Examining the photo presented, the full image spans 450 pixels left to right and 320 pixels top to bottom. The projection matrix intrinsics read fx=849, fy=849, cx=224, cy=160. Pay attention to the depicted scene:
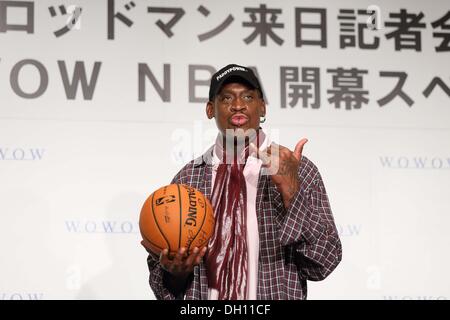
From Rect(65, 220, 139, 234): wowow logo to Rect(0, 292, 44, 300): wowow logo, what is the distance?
30cm

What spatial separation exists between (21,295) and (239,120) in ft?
4.74

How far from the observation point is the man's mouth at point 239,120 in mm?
2779

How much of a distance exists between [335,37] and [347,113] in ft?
1.21

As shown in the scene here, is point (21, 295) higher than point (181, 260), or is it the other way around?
point (181, 260)

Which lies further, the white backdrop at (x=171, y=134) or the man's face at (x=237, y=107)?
the white backdrop at (x=171, y=134)

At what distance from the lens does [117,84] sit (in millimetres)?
3852

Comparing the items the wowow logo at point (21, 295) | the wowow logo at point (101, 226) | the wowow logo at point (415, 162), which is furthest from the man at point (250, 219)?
the wowow logo at point (415, 162)

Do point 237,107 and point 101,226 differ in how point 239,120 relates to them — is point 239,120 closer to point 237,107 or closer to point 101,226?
point 237,107

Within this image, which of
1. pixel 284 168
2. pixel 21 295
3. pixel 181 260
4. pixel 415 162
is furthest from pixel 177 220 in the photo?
pixel 415 162

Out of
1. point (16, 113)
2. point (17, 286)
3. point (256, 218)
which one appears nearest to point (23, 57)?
point (16, 113)

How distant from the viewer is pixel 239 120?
2781 mm

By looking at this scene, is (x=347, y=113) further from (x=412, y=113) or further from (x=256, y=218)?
(x=256, y=218)

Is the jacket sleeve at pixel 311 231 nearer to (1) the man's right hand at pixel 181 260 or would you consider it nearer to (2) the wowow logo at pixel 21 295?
(1) the man's right hand at pixel 181 260

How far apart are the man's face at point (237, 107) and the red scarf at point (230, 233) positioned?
66mm
